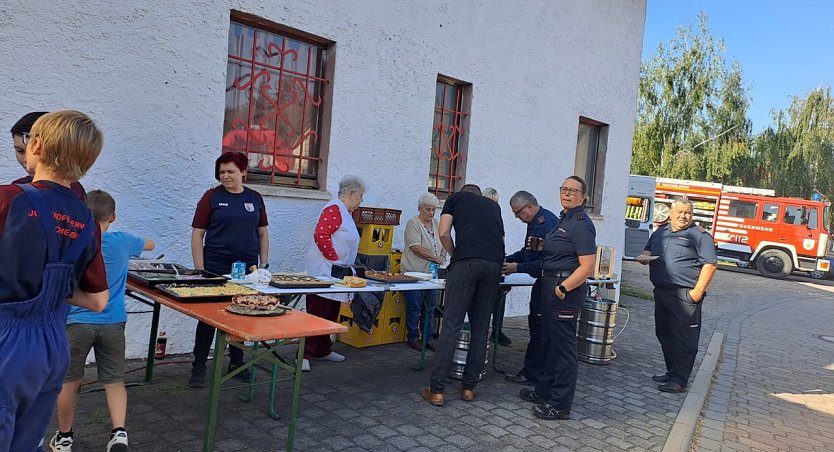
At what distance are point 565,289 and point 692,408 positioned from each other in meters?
2.03

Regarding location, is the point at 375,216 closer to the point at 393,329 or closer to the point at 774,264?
the point at 393,329

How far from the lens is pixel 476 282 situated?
511 cm

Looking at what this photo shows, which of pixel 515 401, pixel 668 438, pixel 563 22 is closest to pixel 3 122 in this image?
pixel 515 401

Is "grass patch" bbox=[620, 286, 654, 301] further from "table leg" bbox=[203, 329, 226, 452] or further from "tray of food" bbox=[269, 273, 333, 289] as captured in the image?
"table leg" bbox=[203, 329, 226, 452]

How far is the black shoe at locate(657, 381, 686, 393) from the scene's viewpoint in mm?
6364

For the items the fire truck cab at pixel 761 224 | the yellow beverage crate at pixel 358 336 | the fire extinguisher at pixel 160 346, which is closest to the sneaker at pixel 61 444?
the fire extinguisher at pixel 160 346

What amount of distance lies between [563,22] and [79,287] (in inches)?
354

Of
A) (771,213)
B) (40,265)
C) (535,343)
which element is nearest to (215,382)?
(40,265)

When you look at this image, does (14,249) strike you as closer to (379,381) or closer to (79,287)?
(79,287)

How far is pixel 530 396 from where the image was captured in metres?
5.59

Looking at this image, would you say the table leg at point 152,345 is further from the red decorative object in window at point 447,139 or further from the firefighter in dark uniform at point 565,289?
the red decorative object in window at point 447,139

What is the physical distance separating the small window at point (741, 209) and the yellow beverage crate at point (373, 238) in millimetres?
19807

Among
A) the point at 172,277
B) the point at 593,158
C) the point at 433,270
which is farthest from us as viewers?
the point at 593,158

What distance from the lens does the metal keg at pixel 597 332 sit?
7.16 m
